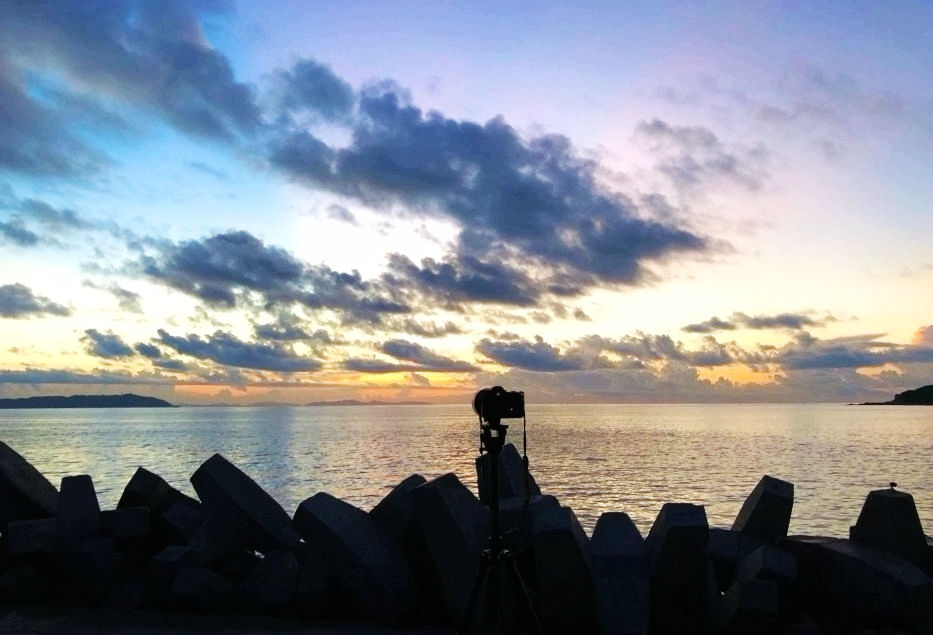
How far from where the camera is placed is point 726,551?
24.8 feet

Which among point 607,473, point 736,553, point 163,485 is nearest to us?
point 736,553

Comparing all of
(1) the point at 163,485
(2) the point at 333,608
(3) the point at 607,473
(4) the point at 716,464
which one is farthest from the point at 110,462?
(2) the point at 333,608

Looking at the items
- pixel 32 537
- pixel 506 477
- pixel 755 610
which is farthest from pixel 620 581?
pixel 32 537

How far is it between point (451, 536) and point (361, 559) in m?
0.87

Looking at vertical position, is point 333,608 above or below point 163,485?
below

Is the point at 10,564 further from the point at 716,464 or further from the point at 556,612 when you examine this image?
the point at 716,464

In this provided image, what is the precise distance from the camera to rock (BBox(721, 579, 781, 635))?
20.1ft

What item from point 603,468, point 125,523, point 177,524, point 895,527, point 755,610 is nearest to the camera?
point 755,610

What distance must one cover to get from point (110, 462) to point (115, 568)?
48.9 m

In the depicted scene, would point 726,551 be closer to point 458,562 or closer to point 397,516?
point 458,562

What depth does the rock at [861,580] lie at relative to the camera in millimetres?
6133

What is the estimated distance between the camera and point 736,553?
24.7 ft

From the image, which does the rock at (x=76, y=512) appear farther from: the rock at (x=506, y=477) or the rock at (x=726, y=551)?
the rock at (x=726, y=551)

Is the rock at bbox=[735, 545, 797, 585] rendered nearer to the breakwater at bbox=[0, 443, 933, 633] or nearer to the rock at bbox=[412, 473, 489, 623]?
the breakwater at bbox=[0, 443, 933, 633]
